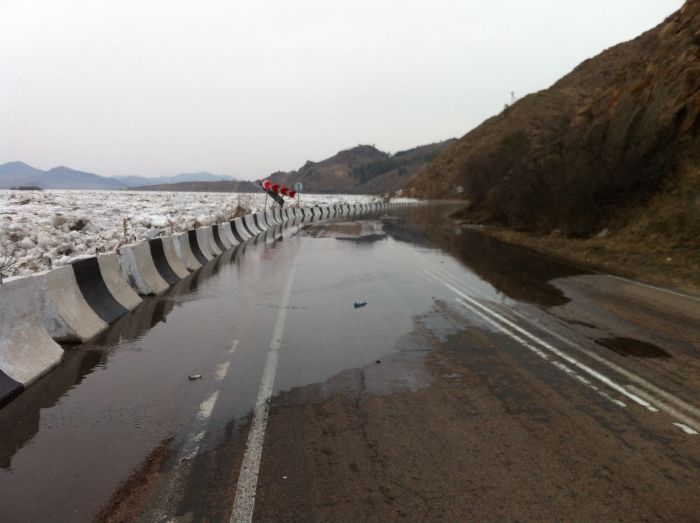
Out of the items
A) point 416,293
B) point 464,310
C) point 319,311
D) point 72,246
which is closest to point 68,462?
point 319,311

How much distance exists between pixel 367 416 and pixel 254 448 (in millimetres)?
1108

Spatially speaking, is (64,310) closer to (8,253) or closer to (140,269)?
(140,269)

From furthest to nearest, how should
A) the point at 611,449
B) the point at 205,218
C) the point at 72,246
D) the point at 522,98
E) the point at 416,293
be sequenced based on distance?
the point at 522,98 → the point at 205,218 → the point at 72,246 → the point at 416,293 → the point at 611,449

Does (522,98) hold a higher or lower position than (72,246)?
higher

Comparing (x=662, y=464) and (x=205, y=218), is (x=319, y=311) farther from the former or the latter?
(x=205, y=218)

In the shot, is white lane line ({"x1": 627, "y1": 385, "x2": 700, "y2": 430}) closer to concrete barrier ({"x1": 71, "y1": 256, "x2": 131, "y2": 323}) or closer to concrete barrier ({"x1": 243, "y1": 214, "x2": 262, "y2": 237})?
concrete barrier ({"x1": 71, "y1": 256, "x2": 131, "y2": 323})

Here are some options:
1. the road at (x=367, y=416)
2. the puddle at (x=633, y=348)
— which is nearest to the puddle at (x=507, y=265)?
the road at (x=367, y=416)

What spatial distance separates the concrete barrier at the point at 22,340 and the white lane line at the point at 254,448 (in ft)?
7.96

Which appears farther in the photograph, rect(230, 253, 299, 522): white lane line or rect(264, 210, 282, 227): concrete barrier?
rect(264, 210, 282, 227): concrete barrier

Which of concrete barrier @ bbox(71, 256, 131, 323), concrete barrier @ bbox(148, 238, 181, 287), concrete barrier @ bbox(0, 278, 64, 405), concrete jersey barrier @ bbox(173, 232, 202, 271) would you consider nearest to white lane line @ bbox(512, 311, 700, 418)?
concrete barrier @ bbox(0, 278, 64, 405)

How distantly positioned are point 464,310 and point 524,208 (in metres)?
15.8

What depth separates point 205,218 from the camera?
25906 millimetres

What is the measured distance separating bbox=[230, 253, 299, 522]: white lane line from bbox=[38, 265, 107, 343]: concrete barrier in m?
2.56

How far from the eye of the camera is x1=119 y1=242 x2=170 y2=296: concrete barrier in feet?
34.4
